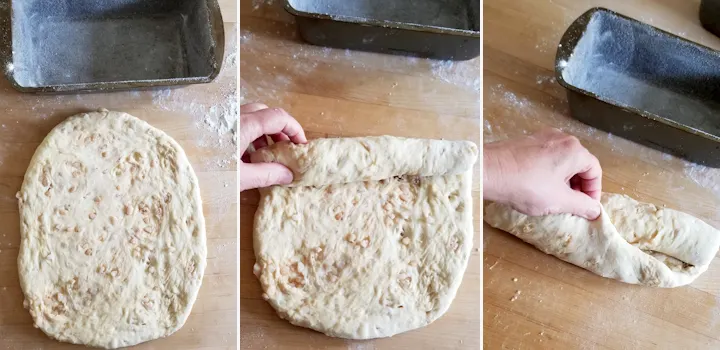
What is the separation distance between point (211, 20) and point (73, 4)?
281 millimetres

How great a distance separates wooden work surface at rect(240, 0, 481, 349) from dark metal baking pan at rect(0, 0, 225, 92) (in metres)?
0.09

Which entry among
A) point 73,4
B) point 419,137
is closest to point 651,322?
point 419,137

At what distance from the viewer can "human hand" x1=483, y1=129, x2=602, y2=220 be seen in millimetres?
1193

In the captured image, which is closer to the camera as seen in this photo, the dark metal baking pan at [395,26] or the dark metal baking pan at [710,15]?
the dark metal baking pan at [395,26]

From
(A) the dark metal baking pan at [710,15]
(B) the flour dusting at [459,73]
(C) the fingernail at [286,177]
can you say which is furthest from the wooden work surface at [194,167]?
(A) the dark metal baking pan at [710,15]

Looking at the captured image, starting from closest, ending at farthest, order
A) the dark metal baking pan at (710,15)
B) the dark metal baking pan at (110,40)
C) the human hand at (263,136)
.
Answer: the human hand at (263,136) < the dark metal baking pan at (110,40) < the dark metal baking pan at (710,15)

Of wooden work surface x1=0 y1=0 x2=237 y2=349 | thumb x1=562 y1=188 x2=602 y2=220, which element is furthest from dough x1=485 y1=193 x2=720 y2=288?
wooden work surface x1=0 y1=0 x2=237 y2=349

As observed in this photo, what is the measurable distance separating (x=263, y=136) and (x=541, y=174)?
0.49m

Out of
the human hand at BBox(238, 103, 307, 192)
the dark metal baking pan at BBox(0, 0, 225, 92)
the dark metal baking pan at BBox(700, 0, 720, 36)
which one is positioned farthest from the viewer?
the dark metal baking pan at BBox(700, 0, 720, 36)

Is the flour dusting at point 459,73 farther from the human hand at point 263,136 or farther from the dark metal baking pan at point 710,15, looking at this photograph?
the dark metal baking pan at point 710,15

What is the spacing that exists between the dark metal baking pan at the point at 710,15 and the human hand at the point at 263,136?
911 millimetres

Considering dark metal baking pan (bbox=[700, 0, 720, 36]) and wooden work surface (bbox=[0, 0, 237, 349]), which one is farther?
dark metal baking pan (bbox=[700, 0, 720, 36])

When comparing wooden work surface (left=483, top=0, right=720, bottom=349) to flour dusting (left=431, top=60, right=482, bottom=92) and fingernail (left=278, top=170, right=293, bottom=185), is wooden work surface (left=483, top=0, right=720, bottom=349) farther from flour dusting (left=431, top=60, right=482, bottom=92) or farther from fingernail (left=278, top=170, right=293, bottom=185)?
fingernail (left=278, top=170, right=293, bottom=185)

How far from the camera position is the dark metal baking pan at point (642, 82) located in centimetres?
122
